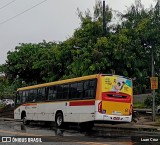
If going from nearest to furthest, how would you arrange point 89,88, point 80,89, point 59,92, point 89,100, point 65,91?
point 89,100
point 89,88
point 80,89
point 65,91
point 59,92

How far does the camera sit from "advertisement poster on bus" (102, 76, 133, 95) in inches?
833

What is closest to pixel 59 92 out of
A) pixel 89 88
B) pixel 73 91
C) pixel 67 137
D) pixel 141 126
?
pixel 73 91

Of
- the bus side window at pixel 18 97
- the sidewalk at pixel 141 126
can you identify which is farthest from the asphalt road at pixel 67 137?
the bus side window at pixel 18 97

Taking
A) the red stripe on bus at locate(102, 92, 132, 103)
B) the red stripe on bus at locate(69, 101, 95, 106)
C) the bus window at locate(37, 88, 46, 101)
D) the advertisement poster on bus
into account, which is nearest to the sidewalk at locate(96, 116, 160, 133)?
the red stripe on bus at locate(102, 92, 132, 103)

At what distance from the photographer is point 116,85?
21469mm

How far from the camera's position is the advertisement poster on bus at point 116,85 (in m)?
21.2

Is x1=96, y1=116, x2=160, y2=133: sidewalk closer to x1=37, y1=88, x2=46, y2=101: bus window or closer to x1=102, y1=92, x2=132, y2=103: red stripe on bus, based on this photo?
x1=102, y1=92, x2=132, y2=103: red stripe on bus

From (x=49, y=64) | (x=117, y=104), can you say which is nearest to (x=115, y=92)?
(x=117, y=104)

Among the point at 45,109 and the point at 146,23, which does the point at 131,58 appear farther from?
the point at 45,109

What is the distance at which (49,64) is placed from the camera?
36531mm

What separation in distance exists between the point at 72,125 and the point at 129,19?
32.4 feet

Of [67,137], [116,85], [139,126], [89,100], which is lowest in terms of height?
[67,137]

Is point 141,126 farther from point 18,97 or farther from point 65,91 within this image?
point 18,97

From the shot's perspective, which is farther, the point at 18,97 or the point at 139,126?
the point at 18,97
